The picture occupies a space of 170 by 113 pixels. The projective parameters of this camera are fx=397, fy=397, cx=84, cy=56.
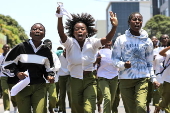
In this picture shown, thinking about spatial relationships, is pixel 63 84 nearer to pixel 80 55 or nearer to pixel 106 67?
pixel 106 67

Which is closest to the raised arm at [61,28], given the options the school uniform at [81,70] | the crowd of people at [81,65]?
the crowd of people at [81,65]

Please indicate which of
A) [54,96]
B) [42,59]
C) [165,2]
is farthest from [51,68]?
[165,2]

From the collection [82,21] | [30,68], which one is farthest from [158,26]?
[30,68]

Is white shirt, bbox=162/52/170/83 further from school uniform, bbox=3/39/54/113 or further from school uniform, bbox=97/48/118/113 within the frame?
school uniform, bbox=3/39/54/113

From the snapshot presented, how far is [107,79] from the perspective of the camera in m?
9.39

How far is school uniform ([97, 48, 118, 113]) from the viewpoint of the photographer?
8969mm

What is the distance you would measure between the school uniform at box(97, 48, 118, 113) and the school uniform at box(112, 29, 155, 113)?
2011mm

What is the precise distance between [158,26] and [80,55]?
50222 mm

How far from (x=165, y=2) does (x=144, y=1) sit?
56.7 meters

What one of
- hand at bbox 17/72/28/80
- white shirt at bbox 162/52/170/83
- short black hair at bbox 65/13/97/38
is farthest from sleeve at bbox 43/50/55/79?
white shirt at bbox 162/52/170/83

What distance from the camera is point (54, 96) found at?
10688 millimetres

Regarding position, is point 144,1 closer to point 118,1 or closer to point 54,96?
point 118,1

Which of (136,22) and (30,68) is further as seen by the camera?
(136,22)

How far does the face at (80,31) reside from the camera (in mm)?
6934
